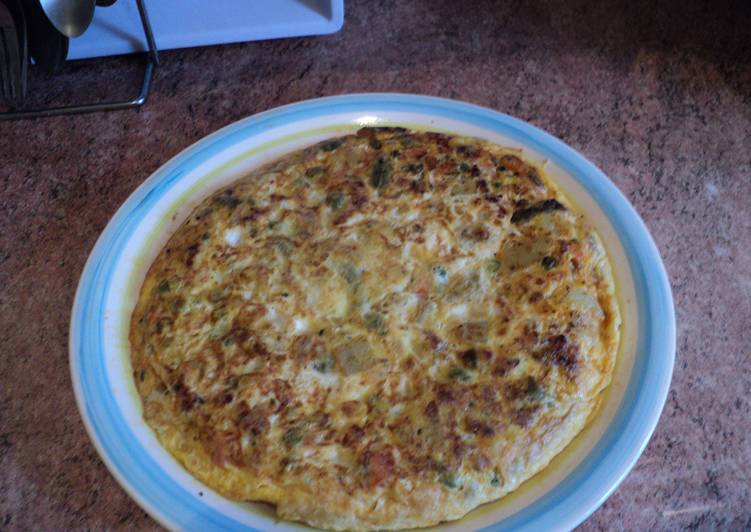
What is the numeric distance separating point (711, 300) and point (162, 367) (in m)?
1.11

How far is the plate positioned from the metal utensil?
391 millimetres

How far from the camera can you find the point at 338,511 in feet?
3.33

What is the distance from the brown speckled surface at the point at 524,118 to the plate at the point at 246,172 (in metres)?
0.18

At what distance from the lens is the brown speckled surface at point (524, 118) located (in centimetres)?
123

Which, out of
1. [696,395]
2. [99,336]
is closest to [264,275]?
[99,336]

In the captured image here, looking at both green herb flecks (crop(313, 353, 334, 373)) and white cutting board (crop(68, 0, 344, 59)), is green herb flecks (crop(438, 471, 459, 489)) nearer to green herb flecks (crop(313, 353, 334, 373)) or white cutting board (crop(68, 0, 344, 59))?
green herb flecks (crop(313, 353, 334, 373))

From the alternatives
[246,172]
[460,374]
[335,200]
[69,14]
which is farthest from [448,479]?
[69,14]

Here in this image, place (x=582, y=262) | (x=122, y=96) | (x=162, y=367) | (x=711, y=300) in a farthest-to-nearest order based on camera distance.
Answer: (x=122, y=96), (x=711, y=300), (x=582, y=262), (x=162, y=367)

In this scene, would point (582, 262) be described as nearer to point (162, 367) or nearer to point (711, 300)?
point (711, 300)

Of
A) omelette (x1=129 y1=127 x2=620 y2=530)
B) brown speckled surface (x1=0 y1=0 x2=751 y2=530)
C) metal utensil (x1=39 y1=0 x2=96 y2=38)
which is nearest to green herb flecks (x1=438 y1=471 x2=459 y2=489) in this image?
omelette (x1=129 y1=127 x2=620 y2=530)

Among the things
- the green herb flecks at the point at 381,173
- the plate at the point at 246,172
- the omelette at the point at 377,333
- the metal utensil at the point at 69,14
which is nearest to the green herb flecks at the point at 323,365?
the omelette at the point at 377,333

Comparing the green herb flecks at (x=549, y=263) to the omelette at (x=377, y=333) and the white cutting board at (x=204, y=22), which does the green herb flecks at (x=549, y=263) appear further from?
the white cutting board at (x=204, y=22)

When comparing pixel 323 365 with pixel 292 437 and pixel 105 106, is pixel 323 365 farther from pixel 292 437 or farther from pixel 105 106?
pixel 105 106

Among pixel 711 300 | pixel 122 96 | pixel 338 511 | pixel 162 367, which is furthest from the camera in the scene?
pixel 122 96
